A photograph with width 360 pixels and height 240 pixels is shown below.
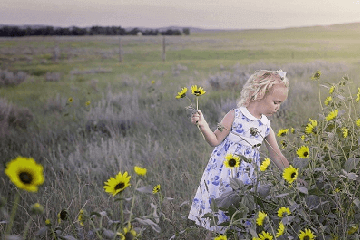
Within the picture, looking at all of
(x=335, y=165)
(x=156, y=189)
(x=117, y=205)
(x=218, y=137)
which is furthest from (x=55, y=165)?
(x=335, y=165)

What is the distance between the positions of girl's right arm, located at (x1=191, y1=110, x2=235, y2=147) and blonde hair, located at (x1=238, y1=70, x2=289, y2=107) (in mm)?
145

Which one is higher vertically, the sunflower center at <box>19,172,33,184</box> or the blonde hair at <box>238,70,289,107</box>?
the blonde hair at <box>238,70,289,107</box>

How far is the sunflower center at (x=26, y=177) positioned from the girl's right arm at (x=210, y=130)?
4.10ft

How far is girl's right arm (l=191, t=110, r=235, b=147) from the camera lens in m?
2.43

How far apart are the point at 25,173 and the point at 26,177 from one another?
15 mm

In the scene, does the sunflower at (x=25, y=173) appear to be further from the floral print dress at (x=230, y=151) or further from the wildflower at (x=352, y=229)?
the floral print dress at (x=230, y=151)

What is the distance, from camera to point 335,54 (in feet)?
70.3

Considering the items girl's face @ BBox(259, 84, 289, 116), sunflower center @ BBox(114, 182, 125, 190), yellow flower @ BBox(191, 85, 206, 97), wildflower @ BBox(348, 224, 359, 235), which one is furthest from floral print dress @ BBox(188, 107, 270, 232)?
sunflower center @ BBox(114, 182, 125, 190)

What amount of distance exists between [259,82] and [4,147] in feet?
12.3

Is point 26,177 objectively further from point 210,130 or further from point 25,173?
point 210,130

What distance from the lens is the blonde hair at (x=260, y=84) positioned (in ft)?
8.94

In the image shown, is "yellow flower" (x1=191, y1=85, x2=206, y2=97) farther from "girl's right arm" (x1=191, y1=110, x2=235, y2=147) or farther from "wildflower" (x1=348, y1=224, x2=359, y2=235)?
"wildflower" (x1=348, y1=224, x2=359, y2=235)

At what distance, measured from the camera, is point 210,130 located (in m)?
2.62

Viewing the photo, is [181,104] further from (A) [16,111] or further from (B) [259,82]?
(B) [259,82]
